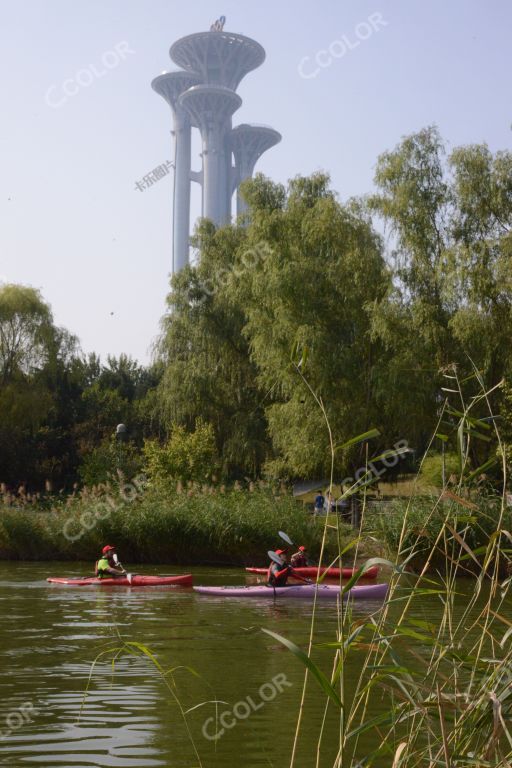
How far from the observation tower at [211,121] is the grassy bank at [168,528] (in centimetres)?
8474

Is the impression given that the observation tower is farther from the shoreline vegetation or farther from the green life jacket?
the green life jacket

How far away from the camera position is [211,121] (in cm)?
11338

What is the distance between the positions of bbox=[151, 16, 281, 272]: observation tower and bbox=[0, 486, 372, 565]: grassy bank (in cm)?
8474

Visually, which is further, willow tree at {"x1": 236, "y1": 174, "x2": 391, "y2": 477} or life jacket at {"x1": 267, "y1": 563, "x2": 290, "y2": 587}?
willow tree at {"x1": 236, "y1": 174, "x2": 391, "y2": 477}

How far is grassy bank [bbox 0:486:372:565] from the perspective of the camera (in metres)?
18.8

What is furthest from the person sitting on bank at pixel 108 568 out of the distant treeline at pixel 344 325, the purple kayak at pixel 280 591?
the distant treeline at pixel 344 325

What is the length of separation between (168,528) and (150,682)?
11.7 m

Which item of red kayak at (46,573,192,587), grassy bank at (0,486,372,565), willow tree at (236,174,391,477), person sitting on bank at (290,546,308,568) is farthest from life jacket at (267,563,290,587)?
willow tree at (236,174,391,477)

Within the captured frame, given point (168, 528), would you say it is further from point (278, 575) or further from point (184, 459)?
point (184, 459)

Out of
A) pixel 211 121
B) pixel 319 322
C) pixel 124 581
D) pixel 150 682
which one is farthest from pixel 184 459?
pixel 211 121

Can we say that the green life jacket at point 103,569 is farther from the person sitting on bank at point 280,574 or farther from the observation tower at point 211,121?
the observation tower at point 211,121

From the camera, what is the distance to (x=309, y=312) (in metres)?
23.6

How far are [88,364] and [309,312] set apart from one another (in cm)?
2448

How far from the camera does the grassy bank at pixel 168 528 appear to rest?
61.6 feet
